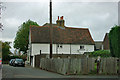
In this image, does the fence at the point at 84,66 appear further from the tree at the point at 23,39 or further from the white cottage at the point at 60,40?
the tree at the point at 23,39

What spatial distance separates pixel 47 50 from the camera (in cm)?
4197

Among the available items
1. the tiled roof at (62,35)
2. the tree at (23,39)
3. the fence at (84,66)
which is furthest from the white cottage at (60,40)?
the fence at (84,66)

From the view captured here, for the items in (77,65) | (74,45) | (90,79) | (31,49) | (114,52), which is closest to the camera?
(90,79)

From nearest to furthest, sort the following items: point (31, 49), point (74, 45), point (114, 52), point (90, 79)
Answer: point (90, 79) < point (114, 52) < point (31, 49) < point (74, 45)

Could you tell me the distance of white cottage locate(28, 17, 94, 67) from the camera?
41469 millimetres

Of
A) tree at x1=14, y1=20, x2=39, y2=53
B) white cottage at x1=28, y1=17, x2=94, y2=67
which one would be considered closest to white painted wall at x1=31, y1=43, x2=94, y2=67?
white cottage at x1=28, y1=17, x2=94, y2=67

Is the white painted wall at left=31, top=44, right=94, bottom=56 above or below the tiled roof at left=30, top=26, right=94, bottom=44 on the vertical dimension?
below

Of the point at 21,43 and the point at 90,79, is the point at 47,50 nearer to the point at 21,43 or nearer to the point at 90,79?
the point at 21,43

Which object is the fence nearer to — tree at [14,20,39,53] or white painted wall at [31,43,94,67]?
white painted wall at [31,43,94,67]

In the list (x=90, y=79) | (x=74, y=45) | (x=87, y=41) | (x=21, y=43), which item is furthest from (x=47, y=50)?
(x=90, y=79)

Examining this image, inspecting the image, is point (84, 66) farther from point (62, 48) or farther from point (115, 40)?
point (62, 48)

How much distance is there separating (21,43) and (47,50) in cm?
2192

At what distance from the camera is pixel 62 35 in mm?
44750

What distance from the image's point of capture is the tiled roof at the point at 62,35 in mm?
42312
